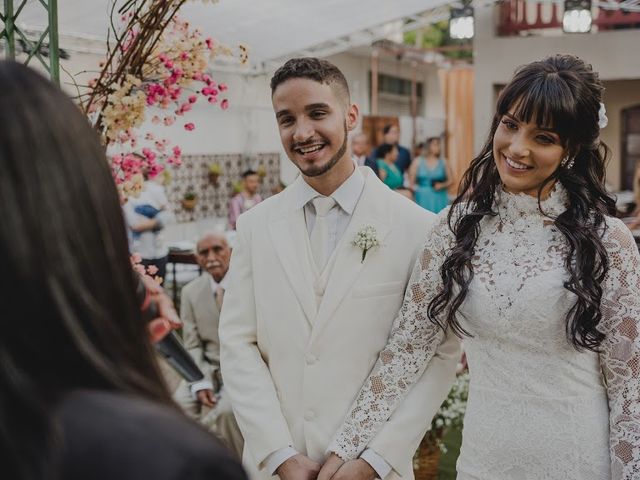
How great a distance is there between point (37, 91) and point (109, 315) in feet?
0.84

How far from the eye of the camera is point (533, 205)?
2.29 meters

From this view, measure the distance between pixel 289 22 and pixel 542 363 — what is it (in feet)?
27.8

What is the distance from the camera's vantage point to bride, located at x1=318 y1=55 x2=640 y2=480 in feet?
6.99

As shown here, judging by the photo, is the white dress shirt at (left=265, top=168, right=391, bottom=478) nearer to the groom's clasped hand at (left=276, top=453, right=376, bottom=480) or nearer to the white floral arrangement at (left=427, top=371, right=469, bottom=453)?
the groom's clasped hand at (left=276, top=453, right=376, bottom=480)

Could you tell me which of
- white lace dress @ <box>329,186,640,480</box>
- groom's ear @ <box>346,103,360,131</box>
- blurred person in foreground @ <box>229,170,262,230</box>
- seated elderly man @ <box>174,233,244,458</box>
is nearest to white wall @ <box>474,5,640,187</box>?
blurred person in foreground @ <box>229,170,262,230</box>

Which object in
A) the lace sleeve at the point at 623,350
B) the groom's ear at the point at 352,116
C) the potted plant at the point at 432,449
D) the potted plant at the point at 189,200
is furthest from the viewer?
the potted plant at the point at 189,200

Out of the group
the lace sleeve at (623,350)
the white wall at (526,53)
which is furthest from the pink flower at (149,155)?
the white wall at (526,53)

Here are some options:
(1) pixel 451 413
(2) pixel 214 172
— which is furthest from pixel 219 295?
(2) pixel 214 172

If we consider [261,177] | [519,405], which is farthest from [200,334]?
[261,177]

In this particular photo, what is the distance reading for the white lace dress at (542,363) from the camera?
2.13 m

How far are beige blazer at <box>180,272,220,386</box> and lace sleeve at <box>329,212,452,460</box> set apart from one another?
2528 millimetres

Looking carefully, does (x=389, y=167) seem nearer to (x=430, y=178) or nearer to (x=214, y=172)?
(x=430, y=178)

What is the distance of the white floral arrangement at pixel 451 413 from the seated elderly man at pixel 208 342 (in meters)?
1.08

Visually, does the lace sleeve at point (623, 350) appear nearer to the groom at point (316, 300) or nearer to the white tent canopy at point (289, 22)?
the groom at point (316, 300)
